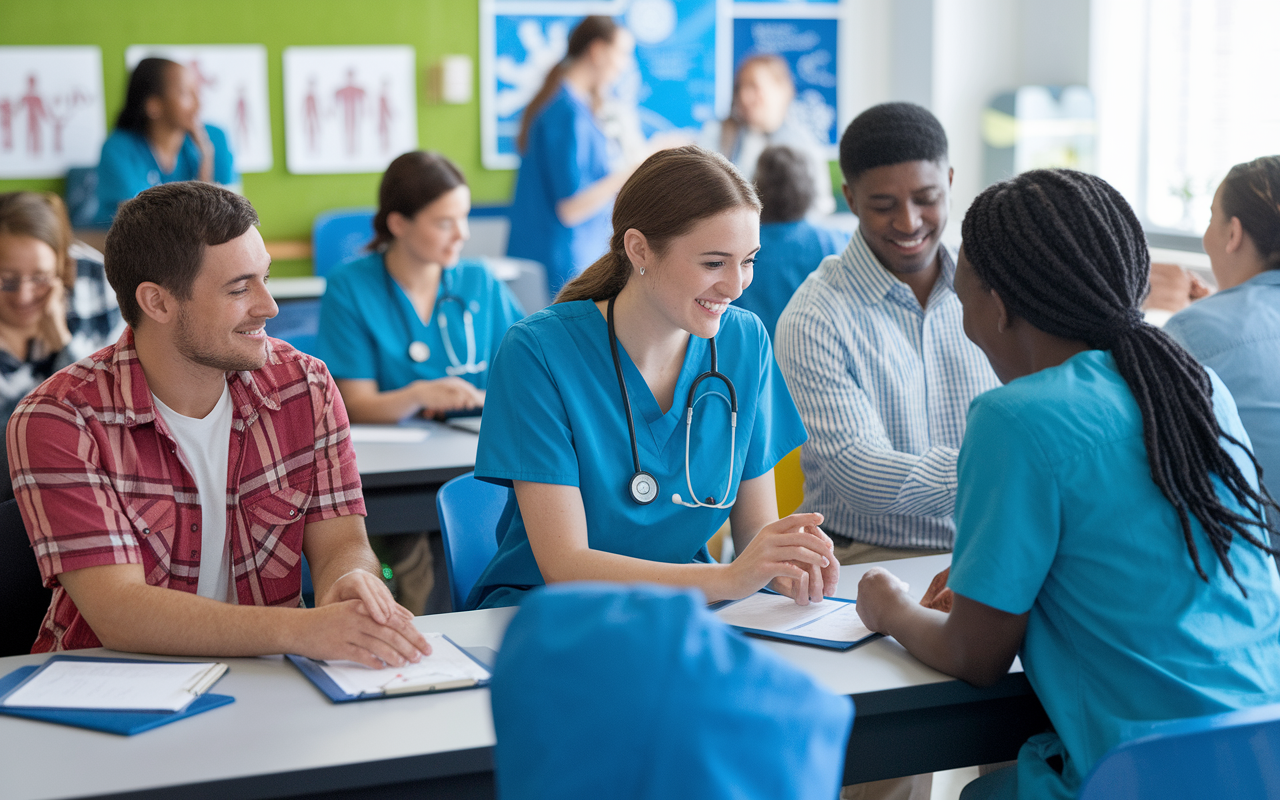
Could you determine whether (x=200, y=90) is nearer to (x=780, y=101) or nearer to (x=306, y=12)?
(x=306, y=12)

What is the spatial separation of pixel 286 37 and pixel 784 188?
129 inches

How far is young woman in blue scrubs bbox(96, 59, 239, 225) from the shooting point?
4945 mm

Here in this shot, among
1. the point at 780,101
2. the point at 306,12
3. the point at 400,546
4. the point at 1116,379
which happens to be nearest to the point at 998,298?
the point at 1116,379

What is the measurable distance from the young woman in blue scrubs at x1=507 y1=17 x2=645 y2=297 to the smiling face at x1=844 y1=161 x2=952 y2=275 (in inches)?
86.0

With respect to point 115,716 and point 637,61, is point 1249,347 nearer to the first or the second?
point 115,716

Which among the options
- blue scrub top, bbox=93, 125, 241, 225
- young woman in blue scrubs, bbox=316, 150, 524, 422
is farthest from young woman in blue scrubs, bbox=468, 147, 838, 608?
blue scrub top, bbox=93, 125, 241, 225

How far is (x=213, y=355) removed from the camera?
166cm

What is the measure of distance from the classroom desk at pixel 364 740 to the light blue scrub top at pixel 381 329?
5.30ft

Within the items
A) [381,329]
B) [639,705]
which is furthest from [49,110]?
[639,705]

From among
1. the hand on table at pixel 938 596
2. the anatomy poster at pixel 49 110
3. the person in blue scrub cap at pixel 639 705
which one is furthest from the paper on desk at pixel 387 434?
the anatomy poster at pixel 49 110

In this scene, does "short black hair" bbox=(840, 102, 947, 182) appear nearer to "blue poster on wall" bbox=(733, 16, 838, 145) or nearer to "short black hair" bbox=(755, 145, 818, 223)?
"short black hair" bbox=(755, 145, 818, 223)

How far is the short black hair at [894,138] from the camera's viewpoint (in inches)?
A: 85.1

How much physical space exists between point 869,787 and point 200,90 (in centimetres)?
485

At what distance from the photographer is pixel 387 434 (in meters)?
2.74
